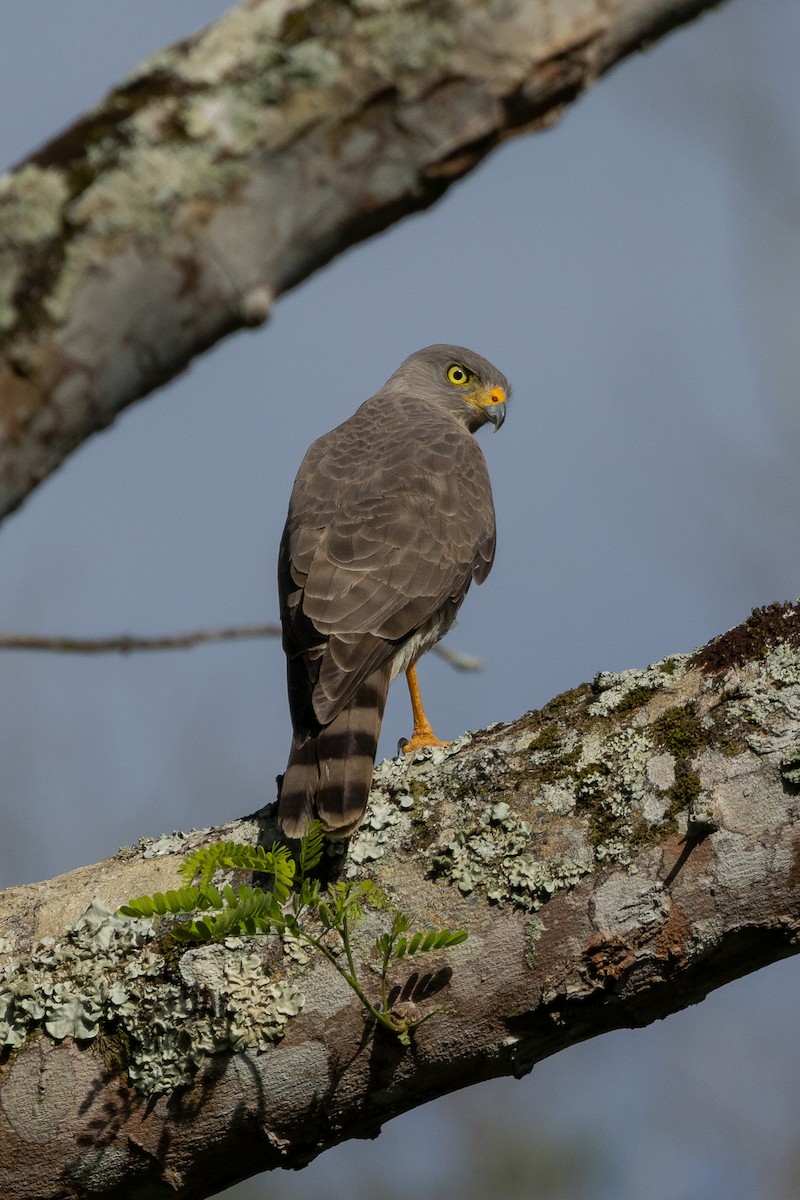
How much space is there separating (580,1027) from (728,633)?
103 cm

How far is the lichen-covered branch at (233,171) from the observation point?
1.42 metres

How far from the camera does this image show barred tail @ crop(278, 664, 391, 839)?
3523 mm

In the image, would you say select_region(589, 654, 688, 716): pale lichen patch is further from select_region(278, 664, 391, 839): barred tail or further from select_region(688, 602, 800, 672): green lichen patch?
select_region(278, 664, 391, 839): barred tail

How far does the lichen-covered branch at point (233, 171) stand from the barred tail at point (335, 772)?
2.16 m

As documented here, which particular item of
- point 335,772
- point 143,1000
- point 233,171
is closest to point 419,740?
point 335,772

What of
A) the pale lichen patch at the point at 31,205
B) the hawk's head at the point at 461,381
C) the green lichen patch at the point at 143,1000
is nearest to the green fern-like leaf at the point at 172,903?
the green lichen patch at the point at 143,1000

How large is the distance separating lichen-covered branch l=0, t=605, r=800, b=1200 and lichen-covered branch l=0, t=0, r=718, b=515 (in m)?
1.81

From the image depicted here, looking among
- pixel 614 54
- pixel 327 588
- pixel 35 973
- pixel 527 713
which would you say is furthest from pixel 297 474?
pixel 614 54

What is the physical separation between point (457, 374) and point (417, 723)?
9.02 ft

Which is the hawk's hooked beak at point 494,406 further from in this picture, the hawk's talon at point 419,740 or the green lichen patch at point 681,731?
the green lichen patch at point 681,731

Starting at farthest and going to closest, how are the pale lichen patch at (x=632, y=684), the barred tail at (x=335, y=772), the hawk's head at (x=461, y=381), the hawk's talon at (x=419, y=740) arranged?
the hawk's head at (x=461, y=381)
the hawk's talon at (x=419, y=740)
the barred tail at (x=335, y=772)
the pale lichen patch at (x=632, y=684)

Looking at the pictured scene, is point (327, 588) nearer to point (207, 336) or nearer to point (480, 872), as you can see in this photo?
point (480, 872)

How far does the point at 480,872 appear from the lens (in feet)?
10.2

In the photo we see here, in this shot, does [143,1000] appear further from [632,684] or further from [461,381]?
[461,381]
